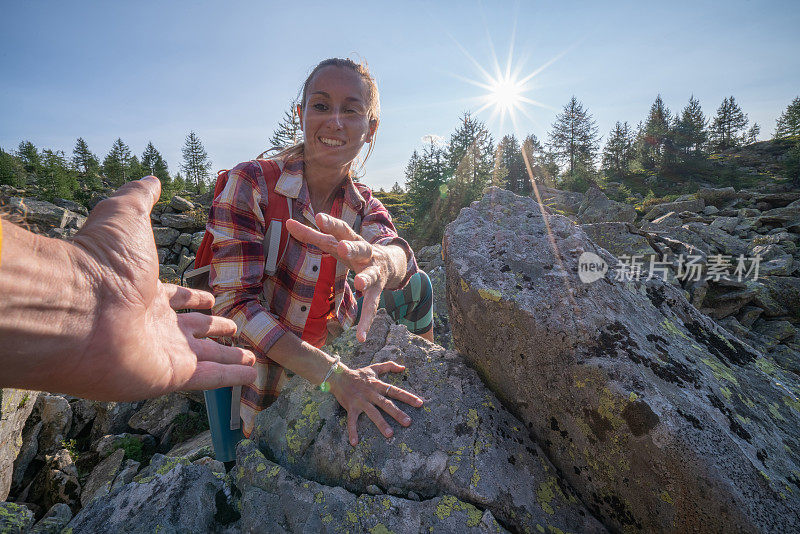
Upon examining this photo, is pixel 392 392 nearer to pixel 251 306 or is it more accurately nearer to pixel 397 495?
pixel 397 495

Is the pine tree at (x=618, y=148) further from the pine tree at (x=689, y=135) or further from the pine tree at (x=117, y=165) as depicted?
the pine tree at (x=117, y=165)

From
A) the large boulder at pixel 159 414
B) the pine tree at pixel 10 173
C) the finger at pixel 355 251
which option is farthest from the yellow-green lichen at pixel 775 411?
the pine tree at pixel 10 173

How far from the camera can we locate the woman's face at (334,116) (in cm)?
352

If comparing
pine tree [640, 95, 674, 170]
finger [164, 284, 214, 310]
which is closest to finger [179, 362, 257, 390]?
finger [164, 284, 214, 310]

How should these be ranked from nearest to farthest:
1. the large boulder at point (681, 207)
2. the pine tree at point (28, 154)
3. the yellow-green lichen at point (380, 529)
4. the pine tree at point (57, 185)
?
the yellow-green lichen at point (380, 529) < the large boulder at point (681, 207) < the pine tree at point (57, 185) < the pine tree at point (28, 154)

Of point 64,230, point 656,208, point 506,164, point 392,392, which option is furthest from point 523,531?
point 506,164

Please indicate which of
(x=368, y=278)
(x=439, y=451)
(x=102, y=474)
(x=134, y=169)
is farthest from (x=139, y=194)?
(x=134, y=169)

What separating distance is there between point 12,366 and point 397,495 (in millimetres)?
1928

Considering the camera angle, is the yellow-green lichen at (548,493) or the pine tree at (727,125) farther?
the pine tree at (727,125)

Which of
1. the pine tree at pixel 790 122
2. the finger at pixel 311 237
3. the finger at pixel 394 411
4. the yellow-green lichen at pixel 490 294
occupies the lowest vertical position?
the finger at pixel 394 411

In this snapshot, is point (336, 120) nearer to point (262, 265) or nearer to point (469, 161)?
point (262, 265)

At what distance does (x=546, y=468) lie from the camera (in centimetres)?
223

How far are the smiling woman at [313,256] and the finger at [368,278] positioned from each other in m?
0.02

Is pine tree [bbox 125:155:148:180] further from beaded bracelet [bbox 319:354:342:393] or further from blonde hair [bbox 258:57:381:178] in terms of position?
beaded bracelet [bbox 319:354:342:393]
